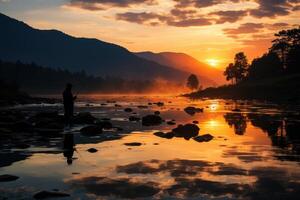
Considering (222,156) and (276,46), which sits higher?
(276,46)

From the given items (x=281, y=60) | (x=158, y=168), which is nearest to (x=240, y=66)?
(x=281, y=60)

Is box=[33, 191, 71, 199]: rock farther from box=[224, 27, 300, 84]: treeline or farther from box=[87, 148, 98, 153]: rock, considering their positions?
box=[224, 27, 300, 84]: treeline

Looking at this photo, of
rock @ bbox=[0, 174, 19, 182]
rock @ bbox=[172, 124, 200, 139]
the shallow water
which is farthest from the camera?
rock @ bbox=[172, 124, 200, 139]

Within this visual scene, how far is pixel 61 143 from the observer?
88.3 ft

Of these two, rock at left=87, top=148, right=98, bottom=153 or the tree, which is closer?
rock at left=87, top=148, right=98, bottom=153

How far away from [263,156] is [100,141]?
34.8 feet

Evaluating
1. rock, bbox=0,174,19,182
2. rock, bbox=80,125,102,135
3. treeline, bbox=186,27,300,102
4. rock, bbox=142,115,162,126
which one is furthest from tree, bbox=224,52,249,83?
rock, bbox=0,174,19,182

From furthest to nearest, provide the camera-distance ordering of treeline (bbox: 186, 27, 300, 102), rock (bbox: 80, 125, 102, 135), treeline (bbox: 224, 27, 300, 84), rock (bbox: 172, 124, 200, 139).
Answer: treeline (bbox: 224, 27, 300, 84) → treeline (bbox: 186, 27, 300, 102) → rock (bbox: 80, 125, 102, 135) → rock (bbox: 172, 124, 200, 139)

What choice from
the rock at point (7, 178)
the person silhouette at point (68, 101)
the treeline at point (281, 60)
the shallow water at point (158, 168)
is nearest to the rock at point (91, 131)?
the shallow water at point (158, 168)

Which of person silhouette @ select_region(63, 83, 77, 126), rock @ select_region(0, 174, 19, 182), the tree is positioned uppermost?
the tree

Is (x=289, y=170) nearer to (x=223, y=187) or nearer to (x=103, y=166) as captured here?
(x=223, y=187)

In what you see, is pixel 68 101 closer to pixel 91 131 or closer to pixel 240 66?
pixel 91 131

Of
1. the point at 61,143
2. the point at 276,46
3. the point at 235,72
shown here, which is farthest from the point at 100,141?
the point at 235,72

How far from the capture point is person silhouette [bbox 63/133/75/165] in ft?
70.7
